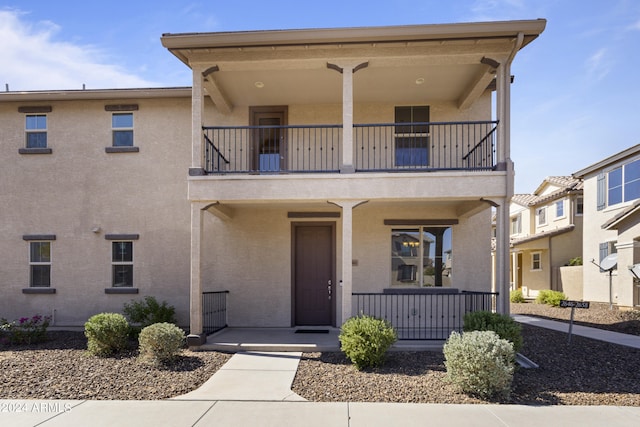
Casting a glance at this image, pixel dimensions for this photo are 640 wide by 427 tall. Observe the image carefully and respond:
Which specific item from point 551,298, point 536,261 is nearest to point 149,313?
point 551,298

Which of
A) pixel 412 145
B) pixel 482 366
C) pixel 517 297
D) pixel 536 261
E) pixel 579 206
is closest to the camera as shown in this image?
pixel 482 366

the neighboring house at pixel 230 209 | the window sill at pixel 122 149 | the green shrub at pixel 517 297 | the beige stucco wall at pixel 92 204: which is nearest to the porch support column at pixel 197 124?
the neighboring house at pixel 230 209

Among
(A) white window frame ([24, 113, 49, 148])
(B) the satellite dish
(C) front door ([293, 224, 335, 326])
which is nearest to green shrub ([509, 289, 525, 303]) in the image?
(B) the satellite dish

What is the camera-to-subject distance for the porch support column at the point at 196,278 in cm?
868

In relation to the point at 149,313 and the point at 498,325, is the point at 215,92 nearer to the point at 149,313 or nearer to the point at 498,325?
the point at 149,313

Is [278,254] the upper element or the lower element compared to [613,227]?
lower

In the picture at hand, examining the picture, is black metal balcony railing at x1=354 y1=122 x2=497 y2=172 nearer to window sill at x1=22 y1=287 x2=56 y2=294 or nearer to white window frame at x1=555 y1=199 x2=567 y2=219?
window sill at x1=22 y1=287 x2=56 y2=294

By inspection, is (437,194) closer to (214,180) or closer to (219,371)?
(214,180)

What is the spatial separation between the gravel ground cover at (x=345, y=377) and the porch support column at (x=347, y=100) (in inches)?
158

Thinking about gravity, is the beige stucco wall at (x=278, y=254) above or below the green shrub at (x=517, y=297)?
above

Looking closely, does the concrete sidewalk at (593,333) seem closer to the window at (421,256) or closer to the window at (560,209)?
the window at (421,256)

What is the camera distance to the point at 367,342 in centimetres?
718

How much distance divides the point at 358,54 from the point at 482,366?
20.7 ft

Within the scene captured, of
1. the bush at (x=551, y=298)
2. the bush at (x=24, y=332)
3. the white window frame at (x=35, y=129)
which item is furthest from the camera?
the bush at (x=551, y=298)
